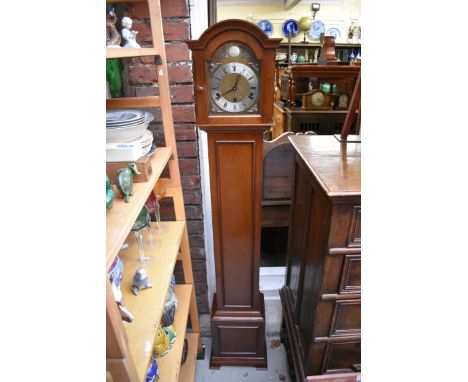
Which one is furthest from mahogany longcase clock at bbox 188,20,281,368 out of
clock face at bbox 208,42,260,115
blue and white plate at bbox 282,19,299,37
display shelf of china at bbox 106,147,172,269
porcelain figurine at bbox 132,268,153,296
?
blue and white plate at bbox 282,19,299,37

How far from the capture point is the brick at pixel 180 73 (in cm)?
120

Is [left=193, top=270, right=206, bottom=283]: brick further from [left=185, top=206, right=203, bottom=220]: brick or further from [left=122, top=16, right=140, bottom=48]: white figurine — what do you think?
[left=122, top=16, right=140, bottom=48]: white figurine

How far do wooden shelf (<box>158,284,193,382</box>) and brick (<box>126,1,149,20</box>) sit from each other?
1.10 m

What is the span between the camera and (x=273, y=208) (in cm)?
217

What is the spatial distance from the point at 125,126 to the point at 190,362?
1.10 metres

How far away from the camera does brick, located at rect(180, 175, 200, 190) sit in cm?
137

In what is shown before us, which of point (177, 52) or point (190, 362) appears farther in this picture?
point (190, 362)

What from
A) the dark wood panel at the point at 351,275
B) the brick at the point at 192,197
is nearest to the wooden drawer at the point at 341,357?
the dark wood panel at the point at 351,275

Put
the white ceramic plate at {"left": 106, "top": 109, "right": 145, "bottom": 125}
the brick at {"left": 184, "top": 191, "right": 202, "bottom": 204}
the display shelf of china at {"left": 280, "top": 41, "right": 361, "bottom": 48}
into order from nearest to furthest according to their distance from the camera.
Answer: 1. the white ceramic plate at {"left": 106, "top": 109, "right": 145, "bottom": 125}
2. the brick at {"left": 184, "top": 191, "right": 202, "bottom": 204}
3. the display shelf of china at {"left": 280, "top": 41, "right": 361, "bottom": 48}

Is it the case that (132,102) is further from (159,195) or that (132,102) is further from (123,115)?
(159,195)

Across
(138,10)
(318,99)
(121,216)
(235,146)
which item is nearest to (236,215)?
(235,146)

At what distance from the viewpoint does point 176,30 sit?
45.5 inches

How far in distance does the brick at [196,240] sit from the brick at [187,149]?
42 cm
